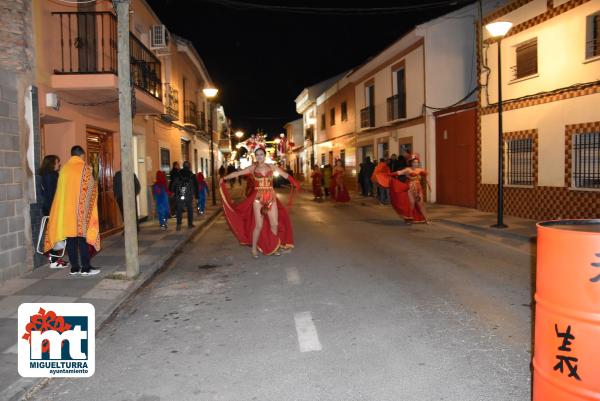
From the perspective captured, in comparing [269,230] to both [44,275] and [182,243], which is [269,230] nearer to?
[182,243]

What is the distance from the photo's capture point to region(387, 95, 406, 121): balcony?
2331 cm

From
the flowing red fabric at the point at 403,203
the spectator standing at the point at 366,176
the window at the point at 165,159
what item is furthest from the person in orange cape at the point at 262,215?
the spectator standing at the point at 366,176

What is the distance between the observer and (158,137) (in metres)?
17.2

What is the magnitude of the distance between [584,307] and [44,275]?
7378mm

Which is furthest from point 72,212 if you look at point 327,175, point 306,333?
point 327,175

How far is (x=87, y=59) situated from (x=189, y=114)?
12.2 m

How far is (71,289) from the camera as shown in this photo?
679 centimetres

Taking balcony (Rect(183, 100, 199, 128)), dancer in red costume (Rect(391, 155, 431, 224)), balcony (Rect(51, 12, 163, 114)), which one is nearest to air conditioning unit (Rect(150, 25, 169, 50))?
balcony (Rect(51, 12, 163, 114))

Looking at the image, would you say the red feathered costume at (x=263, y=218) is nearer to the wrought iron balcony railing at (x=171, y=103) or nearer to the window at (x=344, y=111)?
the wrought iron balcony railing at (x=171, y=103)

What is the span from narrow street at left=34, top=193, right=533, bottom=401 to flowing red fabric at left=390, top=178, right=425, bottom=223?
474 centimetres

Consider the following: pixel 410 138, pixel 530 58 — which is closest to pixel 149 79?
pixel 530 58

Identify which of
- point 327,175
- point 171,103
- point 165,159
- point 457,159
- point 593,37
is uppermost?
point 593,37

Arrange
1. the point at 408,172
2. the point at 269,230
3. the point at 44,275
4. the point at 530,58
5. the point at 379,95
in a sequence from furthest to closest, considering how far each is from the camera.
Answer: the point at 379,95 → the point at 530,58 → the point at 408,172 → the point at 269,230 → the point at 44,275

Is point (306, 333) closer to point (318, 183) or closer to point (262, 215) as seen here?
point (262, 215)
